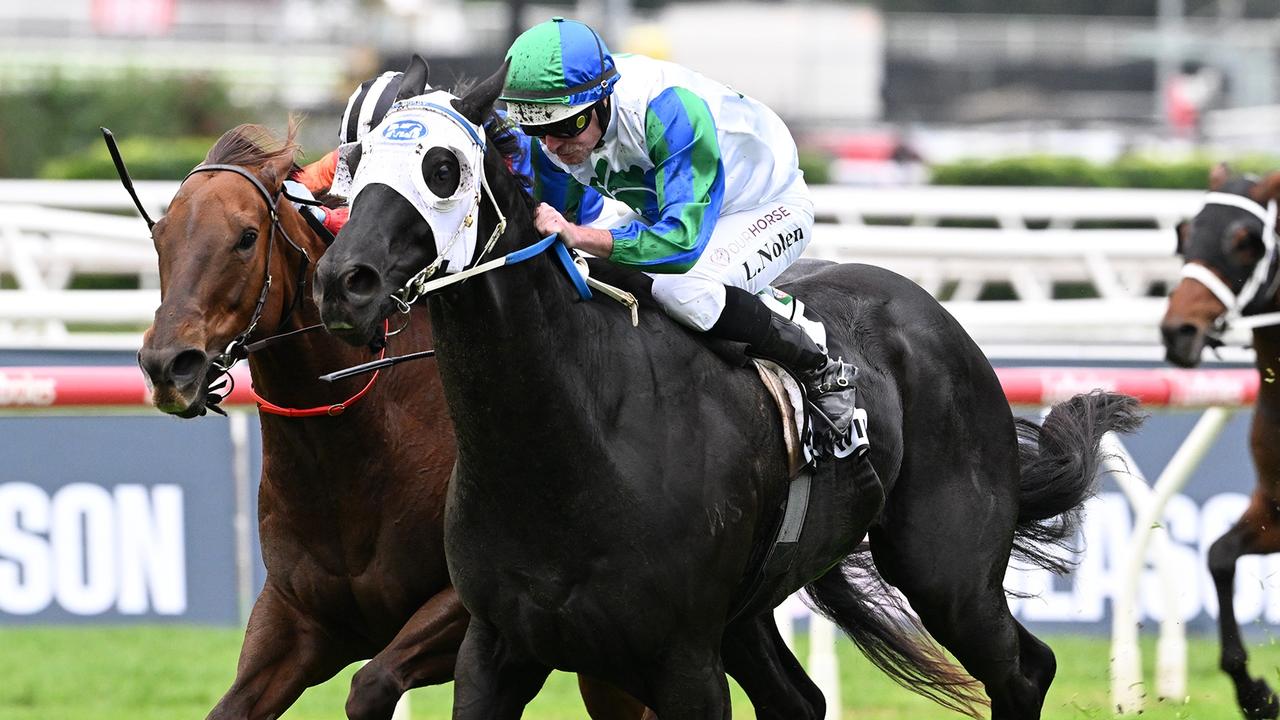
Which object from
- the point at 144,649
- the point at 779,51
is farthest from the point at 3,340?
the point at 779,51

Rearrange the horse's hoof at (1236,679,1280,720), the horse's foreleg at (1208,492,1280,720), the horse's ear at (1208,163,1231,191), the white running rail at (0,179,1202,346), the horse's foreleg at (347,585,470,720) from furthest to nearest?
1. the white running rail at (0,179,1202,346)
2. the horse's ear at (1208,163,1231,191)
3. the horse's foreleg at (1208,492,1280,720)
4. the horse's hoof at (1236,679,1280,720)
5. the horse's foreleg at (347,585,470,720)

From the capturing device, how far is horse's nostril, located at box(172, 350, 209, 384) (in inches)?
136

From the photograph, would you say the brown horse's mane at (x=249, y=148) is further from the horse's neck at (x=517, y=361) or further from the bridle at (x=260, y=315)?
the horse's neck at (x=517, y=361)

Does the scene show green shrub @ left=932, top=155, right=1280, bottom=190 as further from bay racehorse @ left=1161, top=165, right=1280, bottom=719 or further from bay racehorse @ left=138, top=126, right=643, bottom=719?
bay racehorse @ left=138, top=126, right=643, bottom=719

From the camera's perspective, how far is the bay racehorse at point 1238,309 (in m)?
5.81

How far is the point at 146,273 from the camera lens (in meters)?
9.16

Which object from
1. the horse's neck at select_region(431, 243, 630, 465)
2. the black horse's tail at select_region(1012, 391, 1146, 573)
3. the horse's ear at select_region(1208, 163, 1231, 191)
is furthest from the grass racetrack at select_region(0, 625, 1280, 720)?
the horse's neck at select_region(431, 243, 630, 465)

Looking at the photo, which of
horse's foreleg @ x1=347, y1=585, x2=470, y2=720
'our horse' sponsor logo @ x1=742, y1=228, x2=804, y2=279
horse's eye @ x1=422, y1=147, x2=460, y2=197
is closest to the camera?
horse's eye @ x1=422, y1=147, x2=460, y2=197

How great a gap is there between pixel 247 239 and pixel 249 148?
329 millimetres

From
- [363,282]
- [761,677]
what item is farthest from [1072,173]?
[363,282]

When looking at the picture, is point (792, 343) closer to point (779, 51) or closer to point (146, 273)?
point (146, 273)

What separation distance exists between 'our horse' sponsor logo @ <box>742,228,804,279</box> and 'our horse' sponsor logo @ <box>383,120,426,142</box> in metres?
0.99

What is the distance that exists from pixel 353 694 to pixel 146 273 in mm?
5829

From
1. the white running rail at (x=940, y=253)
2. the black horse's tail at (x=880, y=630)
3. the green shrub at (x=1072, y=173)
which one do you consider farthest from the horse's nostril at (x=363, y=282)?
the green shrub at (x=1072, y=173)
